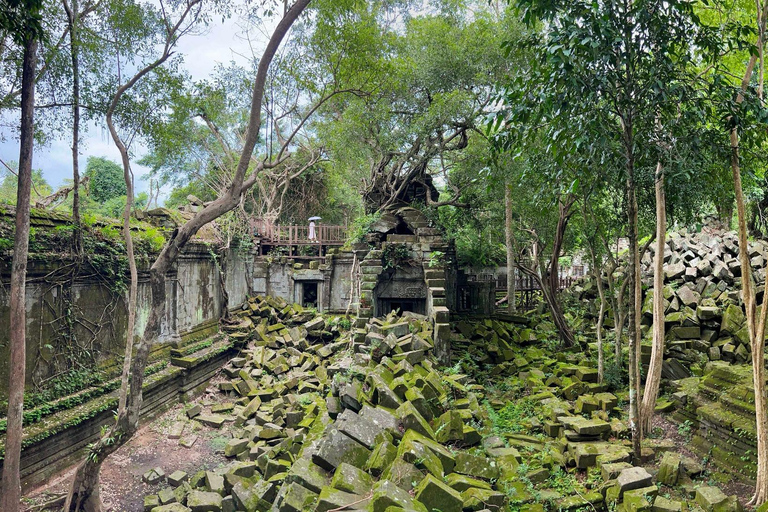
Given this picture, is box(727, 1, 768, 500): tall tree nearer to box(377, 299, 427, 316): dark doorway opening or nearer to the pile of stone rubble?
the pile of stone rubble

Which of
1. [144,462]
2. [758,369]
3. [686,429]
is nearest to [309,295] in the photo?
[144,462]

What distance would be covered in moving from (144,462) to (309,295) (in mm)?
9664

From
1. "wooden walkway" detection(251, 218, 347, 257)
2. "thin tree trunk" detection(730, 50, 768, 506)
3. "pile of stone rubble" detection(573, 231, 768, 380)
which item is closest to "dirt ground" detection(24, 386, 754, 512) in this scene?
"thin tree trunk" detection(730, 50, 768, 506)

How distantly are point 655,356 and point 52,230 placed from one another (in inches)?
422

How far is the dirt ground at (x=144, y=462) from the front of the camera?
6.93 meters

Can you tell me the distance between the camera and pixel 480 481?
401 cm

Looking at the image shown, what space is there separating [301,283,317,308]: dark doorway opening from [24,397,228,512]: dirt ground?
727cm

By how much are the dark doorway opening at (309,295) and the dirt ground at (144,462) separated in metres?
7.27

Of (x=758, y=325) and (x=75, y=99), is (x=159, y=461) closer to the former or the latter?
(x=75, y=99)

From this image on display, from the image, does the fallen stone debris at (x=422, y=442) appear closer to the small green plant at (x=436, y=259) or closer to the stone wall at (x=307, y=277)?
the small green plant at (x=436, y=259)

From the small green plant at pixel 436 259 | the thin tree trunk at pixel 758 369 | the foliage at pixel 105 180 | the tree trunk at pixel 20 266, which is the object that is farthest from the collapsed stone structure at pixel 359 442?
the foliage at pixel 105 180

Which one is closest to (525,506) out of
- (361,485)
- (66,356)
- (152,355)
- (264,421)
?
(361,485)

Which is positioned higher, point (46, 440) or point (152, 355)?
point (152, 355)

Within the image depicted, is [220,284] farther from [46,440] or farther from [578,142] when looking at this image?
[578,142]
